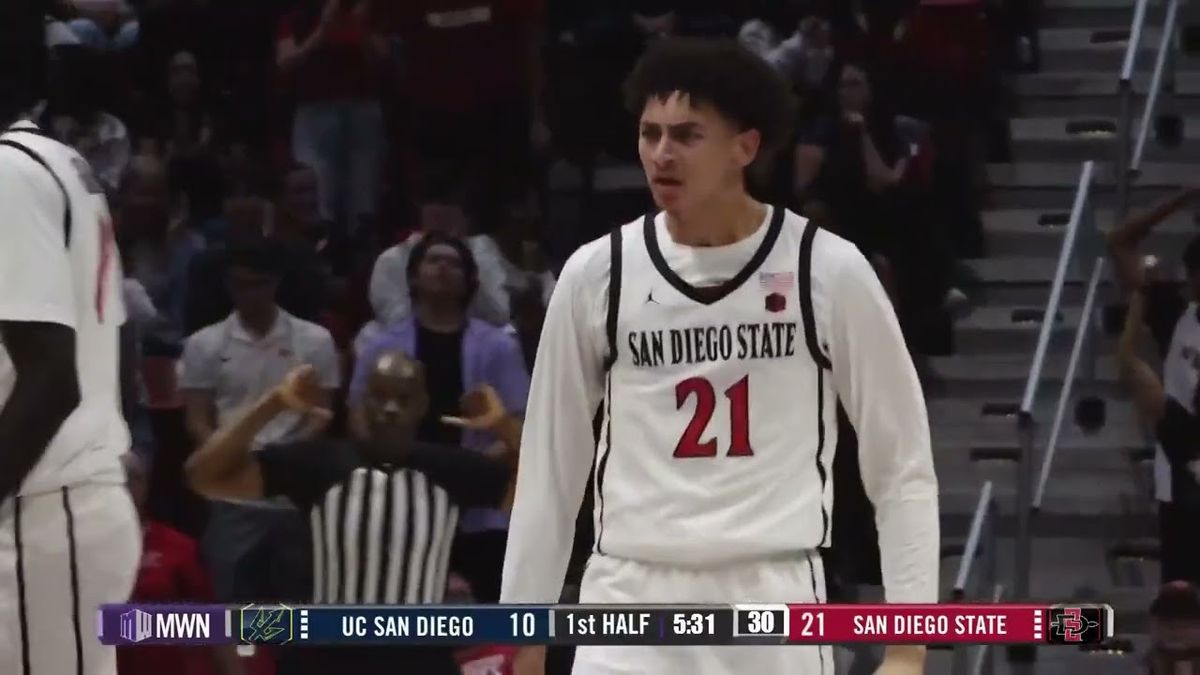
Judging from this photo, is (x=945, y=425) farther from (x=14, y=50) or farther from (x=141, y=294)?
(x=14, y=50)

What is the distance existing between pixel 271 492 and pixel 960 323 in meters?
4.56

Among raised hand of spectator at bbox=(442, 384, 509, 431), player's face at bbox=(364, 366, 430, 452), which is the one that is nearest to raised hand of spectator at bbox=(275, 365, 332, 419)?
player's face at bbox=(364, 366, 430, 452)

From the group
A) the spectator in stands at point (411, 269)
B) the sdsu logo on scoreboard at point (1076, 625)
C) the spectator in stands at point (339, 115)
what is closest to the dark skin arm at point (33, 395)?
the sdsu logo on scoreboard at point (1076, 625)

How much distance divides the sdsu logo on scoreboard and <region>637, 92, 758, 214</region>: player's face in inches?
42.2

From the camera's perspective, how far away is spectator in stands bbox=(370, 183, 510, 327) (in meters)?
9.49

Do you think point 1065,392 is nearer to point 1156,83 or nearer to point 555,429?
point 1156,83

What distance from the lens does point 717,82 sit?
185 inches

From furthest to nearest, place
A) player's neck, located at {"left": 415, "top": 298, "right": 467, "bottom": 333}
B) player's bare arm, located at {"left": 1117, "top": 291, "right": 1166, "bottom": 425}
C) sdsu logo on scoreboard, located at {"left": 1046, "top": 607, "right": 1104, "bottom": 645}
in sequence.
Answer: player's bare arm, located at {"left": 1117, "top": 291, "right": 1166, "bottom": 425}, player's neck, located at {"left": 415, "top": 298, "right": 467, "bottom": 333}, sdsu logo on scoreboard, located at {"left": 1046, "top": 607, "right": 1104, "bottom": 645}

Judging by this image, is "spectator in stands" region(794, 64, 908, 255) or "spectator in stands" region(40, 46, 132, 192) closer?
"spectator in stands" region(794, 64, 908, 255)

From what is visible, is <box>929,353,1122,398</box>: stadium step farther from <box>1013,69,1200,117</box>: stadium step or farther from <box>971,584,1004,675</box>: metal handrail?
<box>971,584,1004,675</box>: metal handrail

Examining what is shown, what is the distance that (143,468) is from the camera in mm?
7672

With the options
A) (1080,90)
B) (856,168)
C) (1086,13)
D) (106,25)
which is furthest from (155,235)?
(1086,13)

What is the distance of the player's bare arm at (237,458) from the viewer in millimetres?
7266

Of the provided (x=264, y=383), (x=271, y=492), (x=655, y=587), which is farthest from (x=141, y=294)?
(x=655, y=587)
